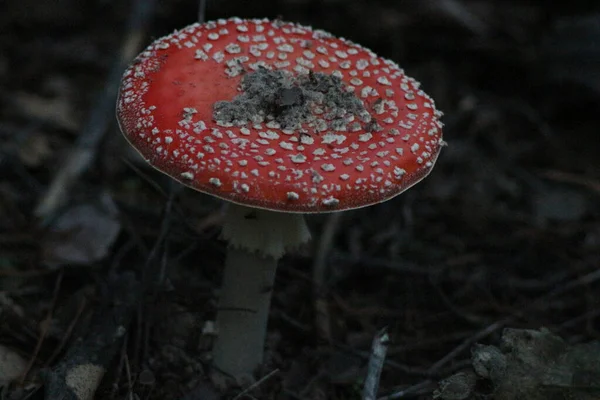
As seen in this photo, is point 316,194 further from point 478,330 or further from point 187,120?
point 478,330

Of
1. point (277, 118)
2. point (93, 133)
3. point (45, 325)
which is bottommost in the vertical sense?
point (45, 325)

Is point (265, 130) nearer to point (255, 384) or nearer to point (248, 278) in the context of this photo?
point (248, 278)

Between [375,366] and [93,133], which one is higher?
[375,366]

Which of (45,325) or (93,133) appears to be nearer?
(45,325)

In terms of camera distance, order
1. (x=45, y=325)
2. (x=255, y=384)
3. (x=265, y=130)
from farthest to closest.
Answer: (x=45, y=325), (x=255, y=384), (x=265, y=130)

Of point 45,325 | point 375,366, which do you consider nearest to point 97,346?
point 45,325

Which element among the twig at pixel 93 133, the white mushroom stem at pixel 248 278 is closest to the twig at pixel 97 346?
the white mushroom stem at pixel 248 278

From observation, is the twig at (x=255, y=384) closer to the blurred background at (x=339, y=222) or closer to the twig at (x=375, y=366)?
the blurred background at (x=339, y=222)
